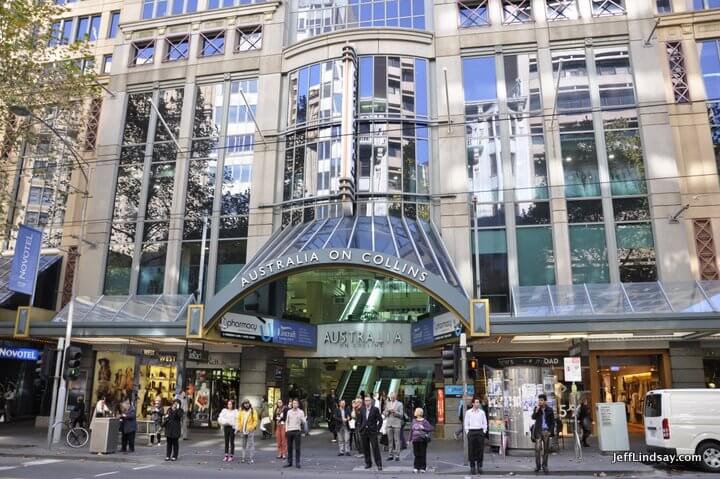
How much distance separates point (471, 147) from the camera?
26.3m

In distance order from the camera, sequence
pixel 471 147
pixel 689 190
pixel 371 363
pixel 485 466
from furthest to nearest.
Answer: pixel 371 363 < pixel 471 147 < pixel 689 190 < pixel 485 466

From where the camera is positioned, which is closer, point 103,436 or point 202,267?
point 103,436

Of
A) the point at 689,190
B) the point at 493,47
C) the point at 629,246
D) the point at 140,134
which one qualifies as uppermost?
the point at 493,47

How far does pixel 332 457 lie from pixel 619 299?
12.0 meters

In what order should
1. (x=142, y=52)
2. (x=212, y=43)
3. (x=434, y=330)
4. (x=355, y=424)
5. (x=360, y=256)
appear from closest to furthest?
(x=355, y=424), (x=360, y=256), (x=434, y=330), (x=212, y=43), (x=142, y=52)

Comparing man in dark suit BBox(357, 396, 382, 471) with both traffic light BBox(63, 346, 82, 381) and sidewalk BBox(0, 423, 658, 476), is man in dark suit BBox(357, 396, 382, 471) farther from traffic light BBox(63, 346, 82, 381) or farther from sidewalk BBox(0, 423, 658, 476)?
traffic light BBox(63, 346, 82, 381)

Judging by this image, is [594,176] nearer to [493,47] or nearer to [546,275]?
[546,275]

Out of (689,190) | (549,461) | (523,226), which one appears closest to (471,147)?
(523,226)

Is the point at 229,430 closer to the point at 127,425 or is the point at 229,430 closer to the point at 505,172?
the point at 127,425

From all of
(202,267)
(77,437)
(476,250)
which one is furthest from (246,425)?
(476,250)

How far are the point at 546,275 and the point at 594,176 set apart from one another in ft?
16.0

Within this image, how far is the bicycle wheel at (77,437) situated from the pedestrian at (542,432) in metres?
14.5

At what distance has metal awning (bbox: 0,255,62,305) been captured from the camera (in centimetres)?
2536

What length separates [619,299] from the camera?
70.6 feet
